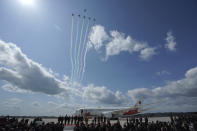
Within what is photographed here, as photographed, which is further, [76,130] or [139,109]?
[139,109]

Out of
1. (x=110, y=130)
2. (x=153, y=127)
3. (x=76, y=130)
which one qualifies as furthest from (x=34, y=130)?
(x=153, y=127)

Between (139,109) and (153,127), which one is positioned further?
(139,109)

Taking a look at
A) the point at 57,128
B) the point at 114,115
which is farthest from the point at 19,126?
the point at 114,115

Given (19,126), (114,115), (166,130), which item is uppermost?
(19,126)

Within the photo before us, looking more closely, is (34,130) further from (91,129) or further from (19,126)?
(91,129)

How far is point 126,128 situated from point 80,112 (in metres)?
33.2

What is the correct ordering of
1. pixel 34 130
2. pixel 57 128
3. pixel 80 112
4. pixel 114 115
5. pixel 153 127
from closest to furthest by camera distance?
pixel 34 130 < pixel 57 128 < pixel 153 127 < pixel 114 115 < pixel 80 112

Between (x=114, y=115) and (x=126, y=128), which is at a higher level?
(x=126, y=128)

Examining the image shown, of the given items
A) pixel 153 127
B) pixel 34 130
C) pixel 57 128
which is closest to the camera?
pixel 34 130

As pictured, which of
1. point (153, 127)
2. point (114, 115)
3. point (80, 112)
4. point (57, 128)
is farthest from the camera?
point (80, 112)

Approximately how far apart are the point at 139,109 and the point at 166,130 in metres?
35.9

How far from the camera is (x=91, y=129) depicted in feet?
43.0

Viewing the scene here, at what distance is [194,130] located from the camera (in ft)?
51.9

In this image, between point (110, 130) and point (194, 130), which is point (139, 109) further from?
point (110, 130)
